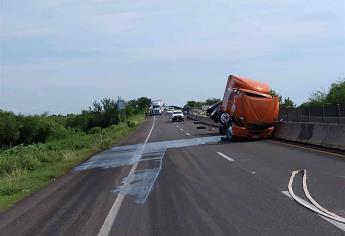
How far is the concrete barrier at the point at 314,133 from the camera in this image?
2044 centimetres

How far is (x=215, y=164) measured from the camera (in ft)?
57.4

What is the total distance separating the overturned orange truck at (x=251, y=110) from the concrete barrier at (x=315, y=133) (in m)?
0.84

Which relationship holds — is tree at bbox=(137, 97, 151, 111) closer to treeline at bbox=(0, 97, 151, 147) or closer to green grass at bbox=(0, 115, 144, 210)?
treeline at bbox=(0, 97, 151, 147)

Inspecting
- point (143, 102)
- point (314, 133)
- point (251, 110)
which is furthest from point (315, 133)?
point (143, 102)

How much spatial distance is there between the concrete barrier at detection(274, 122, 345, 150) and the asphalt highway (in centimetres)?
256

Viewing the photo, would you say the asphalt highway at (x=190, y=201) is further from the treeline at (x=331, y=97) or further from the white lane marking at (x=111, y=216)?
the treeline at (x=331, y=97)

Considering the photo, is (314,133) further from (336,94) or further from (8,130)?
(8,130)

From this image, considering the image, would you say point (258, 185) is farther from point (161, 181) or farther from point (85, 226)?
point (85, 226)

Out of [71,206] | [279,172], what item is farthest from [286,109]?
[71,206]

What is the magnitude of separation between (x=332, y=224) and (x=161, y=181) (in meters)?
6.91

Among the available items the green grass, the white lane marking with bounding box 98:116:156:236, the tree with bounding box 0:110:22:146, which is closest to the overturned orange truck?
the green grass

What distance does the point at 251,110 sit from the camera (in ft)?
91.7

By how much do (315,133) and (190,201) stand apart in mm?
13691

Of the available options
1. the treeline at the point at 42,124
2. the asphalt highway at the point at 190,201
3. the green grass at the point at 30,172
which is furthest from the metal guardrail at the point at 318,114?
the treeline at the point at 42,124
